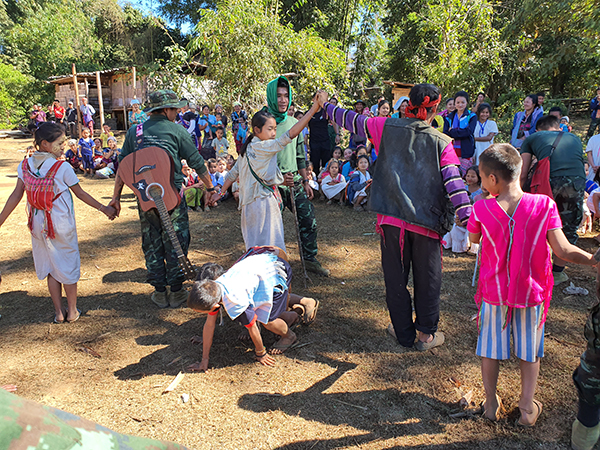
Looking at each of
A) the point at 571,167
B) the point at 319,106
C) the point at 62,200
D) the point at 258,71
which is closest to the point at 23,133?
the point at 258,71

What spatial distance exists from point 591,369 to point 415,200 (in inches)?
60.0

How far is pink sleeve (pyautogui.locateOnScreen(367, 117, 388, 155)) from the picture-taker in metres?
3.36

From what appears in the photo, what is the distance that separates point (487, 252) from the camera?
260 cm

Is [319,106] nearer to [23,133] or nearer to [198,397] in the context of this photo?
[198,397]

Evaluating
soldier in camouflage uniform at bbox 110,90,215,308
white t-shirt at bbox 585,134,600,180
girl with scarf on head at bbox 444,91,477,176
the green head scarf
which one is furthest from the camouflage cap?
white t-shirt at bbox 585,134,600,180

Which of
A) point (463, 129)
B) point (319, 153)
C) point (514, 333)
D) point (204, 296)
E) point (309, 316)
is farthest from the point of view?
point (319, 153)

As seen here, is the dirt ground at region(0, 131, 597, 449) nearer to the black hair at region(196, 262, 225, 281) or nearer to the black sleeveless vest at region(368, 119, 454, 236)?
the black hair at region(196, 262, 225, 281)

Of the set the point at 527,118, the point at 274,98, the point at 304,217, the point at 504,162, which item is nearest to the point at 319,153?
the point at 527,118

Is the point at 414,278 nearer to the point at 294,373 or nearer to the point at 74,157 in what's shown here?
the point at 294,373

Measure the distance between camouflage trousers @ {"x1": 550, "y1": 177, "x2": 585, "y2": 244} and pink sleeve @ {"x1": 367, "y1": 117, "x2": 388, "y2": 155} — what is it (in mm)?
2313

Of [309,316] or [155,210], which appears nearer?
[309,316]

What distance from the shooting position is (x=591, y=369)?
229cm

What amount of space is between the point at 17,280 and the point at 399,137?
497 cm

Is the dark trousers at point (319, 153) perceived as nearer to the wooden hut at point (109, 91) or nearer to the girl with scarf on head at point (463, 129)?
the girl with scarf on head at point (463, 129)
